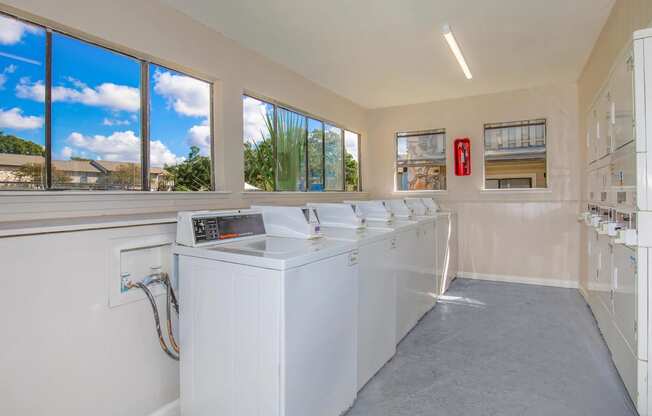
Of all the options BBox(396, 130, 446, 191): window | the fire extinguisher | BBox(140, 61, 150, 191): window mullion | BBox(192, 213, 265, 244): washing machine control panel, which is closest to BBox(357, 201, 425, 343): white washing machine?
BBox(192, 213, 265, 244): washing machine control panel

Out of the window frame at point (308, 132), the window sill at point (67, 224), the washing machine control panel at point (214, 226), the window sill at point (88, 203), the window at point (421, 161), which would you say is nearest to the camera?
the window sill at point (67, 224)

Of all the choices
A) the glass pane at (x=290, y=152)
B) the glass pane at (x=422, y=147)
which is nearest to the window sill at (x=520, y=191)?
the glass pane at (x=422, y=147)

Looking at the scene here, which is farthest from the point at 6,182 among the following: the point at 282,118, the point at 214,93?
the point at 282,118

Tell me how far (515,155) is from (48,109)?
5411mm

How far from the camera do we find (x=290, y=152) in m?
4.27

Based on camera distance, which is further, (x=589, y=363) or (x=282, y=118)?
(x=282, y=118)

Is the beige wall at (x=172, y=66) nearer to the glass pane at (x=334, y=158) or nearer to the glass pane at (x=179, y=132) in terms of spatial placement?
the glass pane at (x=179, y=132)

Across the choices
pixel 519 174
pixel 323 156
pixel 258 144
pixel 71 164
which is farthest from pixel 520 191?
pixel 71 164

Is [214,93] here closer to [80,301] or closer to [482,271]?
[80,301]

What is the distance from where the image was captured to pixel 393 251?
2.71 metres

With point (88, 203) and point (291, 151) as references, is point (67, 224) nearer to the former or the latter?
point (88, 203)

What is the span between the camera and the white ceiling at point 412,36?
2742 millimetres

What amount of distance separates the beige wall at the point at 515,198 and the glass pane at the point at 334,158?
1173 mm

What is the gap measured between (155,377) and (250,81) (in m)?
2.66
